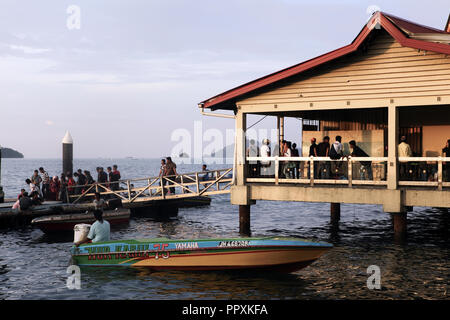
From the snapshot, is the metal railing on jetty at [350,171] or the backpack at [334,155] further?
the backpack at [334,155]

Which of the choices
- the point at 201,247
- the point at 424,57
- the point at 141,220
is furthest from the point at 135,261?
the point at 141,220

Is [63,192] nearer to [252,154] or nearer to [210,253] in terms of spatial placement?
[252,154]

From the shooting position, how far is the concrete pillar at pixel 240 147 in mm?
20891

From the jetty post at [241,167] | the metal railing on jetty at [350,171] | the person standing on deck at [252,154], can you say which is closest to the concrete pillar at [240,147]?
the jetty post at [241,167]

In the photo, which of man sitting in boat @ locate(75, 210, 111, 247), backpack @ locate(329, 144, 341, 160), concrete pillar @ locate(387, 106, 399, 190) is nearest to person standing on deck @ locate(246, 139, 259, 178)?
backpack @ locate(329, 144, 341, 160)

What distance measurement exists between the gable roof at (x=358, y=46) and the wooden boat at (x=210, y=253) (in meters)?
6.92

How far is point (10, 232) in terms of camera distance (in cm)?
2500

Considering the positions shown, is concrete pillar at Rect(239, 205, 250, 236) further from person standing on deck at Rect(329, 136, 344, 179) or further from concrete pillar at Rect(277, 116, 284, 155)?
concrete pillar at Rect(277, 116, 284, 155)

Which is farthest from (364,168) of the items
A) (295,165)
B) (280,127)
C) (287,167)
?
(280,127)

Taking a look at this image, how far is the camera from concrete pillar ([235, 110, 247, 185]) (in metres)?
20.9

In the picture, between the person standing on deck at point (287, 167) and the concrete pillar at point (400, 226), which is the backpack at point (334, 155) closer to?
the person standing on deck at point (287, 167)

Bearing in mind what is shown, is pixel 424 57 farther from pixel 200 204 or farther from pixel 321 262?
pixel 200 204

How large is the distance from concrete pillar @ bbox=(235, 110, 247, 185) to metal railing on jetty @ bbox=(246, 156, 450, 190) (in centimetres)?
27
